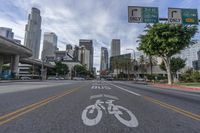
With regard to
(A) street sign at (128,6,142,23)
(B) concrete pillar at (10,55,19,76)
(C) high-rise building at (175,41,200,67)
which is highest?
(C) high-rise building at (175,41,200,67)

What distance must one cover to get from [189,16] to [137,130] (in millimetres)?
19282

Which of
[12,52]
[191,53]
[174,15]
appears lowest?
[174,15]

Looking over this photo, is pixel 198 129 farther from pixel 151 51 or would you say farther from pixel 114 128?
pixel 151 51

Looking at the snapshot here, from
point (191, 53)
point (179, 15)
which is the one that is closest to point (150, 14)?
point (179, 15)

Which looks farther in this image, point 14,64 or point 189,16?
point 14,64

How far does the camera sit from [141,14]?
19.0 m

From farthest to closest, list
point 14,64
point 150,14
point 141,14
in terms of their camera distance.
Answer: point 14,64 → point 150,14 → point 141,14

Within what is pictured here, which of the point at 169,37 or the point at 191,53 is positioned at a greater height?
the point at 191,53

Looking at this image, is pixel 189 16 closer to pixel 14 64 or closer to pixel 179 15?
pixel 179 15

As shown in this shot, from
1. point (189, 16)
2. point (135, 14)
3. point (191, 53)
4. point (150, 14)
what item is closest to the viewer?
point (135, 14)

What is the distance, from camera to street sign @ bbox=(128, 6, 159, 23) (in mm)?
18766

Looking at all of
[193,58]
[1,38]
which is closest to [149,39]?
[1,38]

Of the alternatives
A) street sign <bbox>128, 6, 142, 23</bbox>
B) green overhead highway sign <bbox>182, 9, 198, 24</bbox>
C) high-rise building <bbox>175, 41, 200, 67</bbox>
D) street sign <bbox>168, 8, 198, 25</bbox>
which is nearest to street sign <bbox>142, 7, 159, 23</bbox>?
street sign <bbox>128, 6, 142, 23</bbox>

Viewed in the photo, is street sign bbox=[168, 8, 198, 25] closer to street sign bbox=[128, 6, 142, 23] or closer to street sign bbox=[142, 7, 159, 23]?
street sign bbox=[142, 7, 159, 23]
